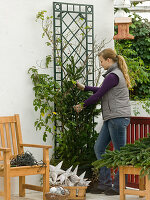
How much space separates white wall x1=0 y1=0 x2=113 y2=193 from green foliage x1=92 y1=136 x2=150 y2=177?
1122mm

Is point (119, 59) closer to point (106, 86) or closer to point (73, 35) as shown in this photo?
point (106, 86)

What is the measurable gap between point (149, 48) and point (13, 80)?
4784 mm

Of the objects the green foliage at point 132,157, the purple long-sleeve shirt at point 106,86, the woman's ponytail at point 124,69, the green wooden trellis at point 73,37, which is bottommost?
the green foliage at point 132,157

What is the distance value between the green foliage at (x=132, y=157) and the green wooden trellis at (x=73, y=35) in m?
1.28

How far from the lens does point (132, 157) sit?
4.41 meters

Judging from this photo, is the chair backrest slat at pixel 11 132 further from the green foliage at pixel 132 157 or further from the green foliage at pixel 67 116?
the green foliage at pixel 132 157

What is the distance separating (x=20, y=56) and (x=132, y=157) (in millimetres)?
1826

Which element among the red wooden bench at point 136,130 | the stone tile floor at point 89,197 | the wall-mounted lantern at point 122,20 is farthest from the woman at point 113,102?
the wall-mounted lantern at point 122,20

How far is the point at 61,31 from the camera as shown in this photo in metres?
5.45

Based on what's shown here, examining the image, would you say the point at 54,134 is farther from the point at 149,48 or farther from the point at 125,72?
the point at 149,48

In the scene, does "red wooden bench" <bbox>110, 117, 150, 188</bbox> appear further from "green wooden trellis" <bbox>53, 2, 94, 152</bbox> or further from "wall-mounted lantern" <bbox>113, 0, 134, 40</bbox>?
"wall-mounted lantern" <bbox>113, 0, 134, 40</bbox>

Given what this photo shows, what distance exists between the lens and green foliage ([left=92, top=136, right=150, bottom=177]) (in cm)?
428

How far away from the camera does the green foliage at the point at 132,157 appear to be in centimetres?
428

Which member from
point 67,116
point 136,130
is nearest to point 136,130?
point 136,130
